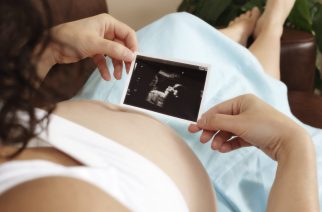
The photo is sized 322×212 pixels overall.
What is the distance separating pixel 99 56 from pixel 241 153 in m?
0.38

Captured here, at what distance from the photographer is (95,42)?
0.73m

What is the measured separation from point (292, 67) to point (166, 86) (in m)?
0.61

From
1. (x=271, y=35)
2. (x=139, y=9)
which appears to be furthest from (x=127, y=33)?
(x=139, y=9)

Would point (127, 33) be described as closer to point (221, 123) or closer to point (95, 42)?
point (95, 42)

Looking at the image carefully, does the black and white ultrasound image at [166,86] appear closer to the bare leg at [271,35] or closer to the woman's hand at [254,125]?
the woman's hand at [254,125]

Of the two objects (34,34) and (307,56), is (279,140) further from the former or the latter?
(307,56)

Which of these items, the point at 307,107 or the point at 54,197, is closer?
the point at 54,197

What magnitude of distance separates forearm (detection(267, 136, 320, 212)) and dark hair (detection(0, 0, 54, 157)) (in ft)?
1.30

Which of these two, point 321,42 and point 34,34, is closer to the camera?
point 34,34

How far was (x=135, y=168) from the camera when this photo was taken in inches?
19.2

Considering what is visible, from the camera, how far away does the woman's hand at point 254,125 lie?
65 cm

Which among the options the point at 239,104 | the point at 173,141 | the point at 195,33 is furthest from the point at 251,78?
the point at 173,141

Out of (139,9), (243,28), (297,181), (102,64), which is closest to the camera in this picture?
(297,181)

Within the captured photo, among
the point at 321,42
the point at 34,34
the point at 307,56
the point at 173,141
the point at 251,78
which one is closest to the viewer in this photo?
the point at 34,34
